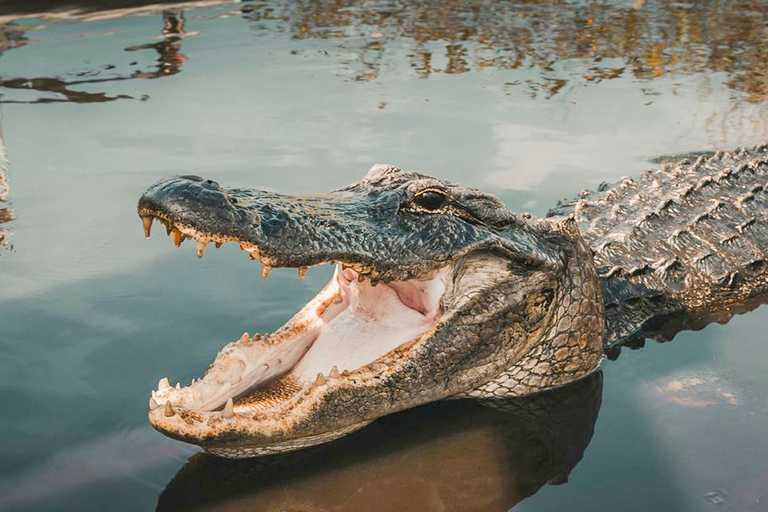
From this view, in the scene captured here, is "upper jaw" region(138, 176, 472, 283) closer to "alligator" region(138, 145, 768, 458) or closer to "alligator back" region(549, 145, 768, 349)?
"alligator" region(138, 145, 768, 458)

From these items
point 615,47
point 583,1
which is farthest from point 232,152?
point 583,1

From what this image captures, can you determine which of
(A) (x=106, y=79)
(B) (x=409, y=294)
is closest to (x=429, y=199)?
(B) (x=409, y=294)

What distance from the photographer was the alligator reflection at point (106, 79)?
7527 mm

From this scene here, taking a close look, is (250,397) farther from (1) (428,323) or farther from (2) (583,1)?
(2) (583,1)

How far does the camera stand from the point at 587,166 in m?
6.39

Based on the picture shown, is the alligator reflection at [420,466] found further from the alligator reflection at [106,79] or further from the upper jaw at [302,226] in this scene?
the alligator reflection at [106,79]

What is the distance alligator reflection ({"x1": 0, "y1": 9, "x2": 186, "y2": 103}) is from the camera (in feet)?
24.7

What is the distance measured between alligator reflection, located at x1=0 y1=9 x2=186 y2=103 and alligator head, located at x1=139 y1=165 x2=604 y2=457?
15.6 ft

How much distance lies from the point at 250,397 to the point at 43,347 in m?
1.31

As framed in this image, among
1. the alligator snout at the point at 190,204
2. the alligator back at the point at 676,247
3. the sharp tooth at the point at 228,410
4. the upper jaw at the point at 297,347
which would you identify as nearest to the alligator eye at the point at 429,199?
the upper jaw at the point at 297,347

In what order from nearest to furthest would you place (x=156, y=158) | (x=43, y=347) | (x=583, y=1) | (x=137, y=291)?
1. (x=43, y=347)
2. (x=137, y=291)
3. (x=156, y=158)
4. (x=583, y=1)

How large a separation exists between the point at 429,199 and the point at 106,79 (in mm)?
5530

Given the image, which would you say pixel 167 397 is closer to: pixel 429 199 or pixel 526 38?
pixel 429 199

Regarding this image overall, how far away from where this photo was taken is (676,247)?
471 cm
